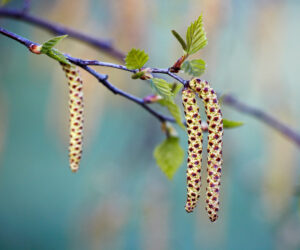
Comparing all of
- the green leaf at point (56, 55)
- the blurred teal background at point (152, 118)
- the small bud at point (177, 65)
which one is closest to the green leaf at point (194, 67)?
the small bud at point (177, 65)

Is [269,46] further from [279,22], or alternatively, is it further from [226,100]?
[226,100]

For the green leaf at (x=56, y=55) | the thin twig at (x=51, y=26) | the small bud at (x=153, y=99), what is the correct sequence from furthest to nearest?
1. the thin twig at (x=51, y=26)
2. the small bud at (x=153, y=99)
3. the green leaf at (x=56, y=55)

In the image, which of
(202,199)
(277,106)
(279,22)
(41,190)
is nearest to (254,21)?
(279,22)

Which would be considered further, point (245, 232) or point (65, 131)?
point (245, 232)

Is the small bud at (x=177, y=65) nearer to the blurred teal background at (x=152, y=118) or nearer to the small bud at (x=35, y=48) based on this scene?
the small bud at (x=35, y=48)

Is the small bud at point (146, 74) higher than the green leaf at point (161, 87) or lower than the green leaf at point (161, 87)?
higher

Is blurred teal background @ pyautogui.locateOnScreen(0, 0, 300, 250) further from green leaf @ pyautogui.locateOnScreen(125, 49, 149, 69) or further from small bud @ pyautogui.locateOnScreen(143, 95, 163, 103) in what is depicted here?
green leaf @ pyautogui.locateOnScreen(125, 49, 149, 69)
